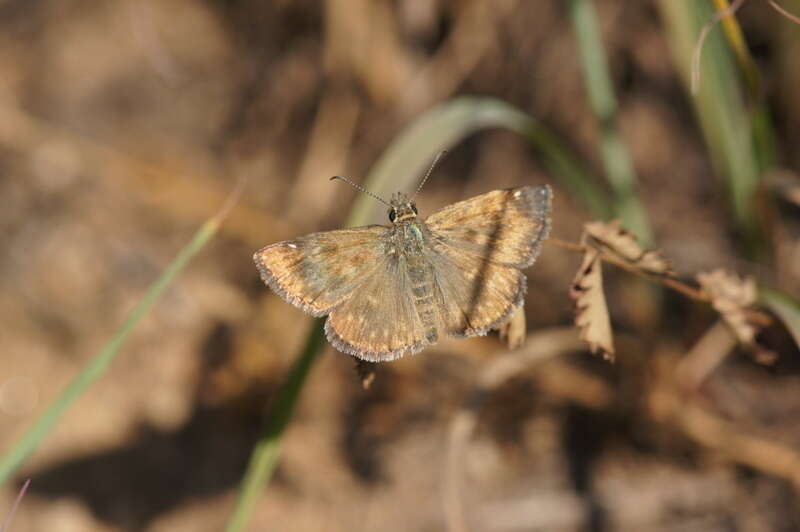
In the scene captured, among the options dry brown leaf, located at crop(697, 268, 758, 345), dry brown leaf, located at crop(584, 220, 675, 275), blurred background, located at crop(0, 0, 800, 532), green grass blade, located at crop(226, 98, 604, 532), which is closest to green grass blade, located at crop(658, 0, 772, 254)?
blurred background, located at crop(0, 0, 800, 532)

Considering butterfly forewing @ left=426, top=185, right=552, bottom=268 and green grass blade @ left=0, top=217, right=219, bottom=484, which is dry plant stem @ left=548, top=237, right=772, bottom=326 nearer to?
butterfly forewing @ left=426, top=185, right=552, bottom=268

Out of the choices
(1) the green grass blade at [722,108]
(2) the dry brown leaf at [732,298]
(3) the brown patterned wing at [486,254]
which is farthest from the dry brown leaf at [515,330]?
(1) the green grass blade at [722,108]

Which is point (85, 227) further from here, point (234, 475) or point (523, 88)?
point (523, 88)

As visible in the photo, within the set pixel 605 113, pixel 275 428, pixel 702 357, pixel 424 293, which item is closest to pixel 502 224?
pixel 424 293

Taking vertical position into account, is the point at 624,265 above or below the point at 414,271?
below

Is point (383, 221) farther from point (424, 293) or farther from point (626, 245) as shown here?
point (626, 245)
